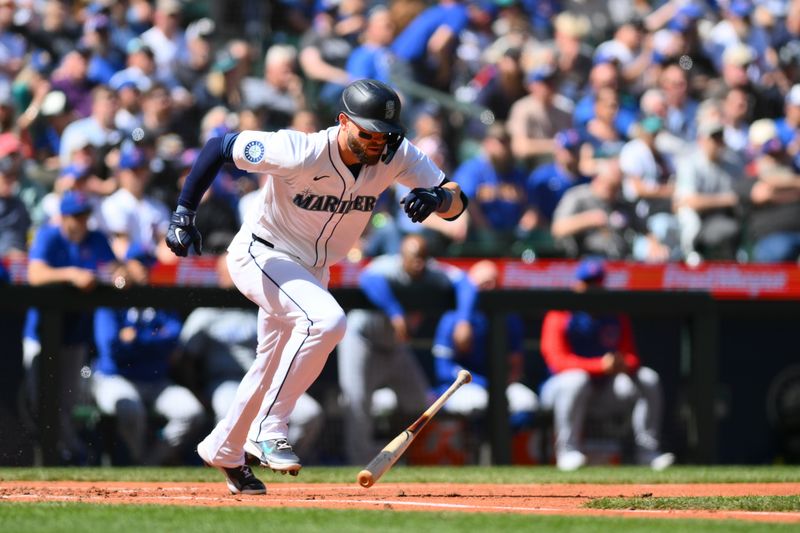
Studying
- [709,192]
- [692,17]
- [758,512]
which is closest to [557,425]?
[709,192]

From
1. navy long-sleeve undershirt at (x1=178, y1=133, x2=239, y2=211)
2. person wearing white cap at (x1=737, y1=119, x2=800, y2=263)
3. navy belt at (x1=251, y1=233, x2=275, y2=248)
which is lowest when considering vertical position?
person wearing white cap at (x1=737, y1=119, x2=800, y2=263)

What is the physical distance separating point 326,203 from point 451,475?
2.58m

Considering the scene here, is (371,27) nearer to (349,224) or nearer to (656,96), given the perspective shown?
(656,96)

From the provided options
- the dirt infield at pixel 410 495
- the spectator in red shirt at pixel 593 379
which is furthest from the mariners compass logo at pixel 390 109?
the spectator in red shirt at pixel 593 379

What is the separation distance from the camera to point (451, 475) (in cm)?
890

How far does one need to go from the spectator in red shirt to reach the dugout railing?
0.43 feet

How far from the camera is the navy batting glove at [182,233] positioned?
6.80 metres

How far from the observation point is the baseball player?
22.3 feet

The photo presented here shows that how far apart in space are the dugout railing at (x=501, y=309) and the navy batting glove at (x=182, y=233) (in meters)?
2.88

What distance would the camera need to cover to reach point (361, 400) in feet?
32.7

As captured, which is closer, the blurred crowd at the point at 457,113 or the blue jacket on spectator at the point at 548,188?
the blurred crowd at the point at 457,113

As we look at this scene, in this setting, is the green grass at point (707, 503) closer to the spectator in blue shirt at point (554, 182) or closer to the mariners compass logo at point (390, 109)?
the mariners compass logo at point (390, 109)

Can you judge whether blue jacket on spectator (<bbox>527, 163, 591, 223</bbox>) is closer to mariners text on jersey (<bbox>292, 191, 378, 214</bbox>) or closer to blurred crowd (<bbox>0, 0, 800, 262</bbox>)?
blurred crowd (<bbox>0, 0, 800, 262</bbox>)

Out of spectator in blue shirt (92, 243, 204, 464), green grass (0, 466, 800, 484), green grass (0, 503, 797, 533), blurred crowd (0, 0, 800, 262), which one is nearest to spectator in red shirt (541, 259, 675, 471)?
green grass (0, 466, 800, 484)
